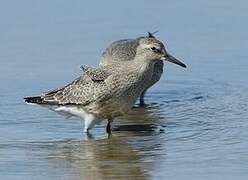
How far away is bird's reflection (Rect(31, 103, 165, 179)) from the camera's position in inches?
410

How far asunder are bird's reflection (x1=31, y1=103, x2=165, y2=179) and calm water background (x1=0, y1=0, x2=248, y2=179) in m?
0.01

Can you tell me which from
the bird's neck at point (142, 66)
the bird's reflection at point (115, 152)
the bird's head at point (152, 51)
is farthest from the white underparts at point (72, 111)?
the bird's head at point (152, 51)

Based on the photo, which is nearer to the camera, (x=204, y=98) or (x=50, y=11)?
(x=204, y=98)

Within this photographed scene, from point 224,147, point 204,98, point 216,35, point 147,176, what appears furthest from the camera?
point 216,35

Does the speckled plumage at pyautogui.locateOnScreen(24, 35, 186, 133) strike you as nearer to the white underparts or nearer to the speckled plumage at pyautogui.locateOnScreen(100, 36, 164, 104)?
the white underparts

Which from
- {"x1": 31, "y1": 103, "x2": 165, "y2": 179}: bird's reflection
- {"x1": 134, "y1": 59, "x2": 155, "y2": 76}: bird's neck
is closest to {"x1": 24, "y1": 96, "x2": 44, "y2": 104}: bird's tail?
{"x1": 31, "y1": 103, "x2": 165, "y2": 179}: bird's reflection

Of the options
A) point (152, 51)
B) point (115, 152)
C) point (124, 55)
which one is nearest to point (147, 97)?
point (124, 55)

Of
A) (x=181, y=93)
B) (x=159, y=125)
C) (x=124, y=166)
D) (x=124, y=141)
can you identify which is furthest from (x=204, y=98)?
(x=124, y=166)

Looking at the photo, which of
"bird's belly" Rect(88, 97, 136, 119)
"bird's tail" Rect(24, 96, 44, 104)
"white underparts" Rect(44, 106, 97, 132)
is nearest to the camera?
"bird's belly" Rect(88, 97, 136, 119)

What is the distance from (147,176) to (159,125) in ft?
8.66

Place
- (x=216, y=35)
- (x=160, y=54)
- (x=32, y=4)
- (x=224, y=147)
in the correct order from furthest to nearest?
(x=32, y=4) → (x=216, y=35) → (x=160, y=54) → (x=224, y=147)

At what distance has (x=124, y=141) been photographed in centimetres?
1205

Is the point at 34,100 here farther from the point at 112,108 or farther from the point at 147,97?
the point at 147,97

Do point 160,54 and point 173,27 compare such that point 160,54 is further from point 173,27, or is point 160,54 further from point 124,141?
point 173,27
